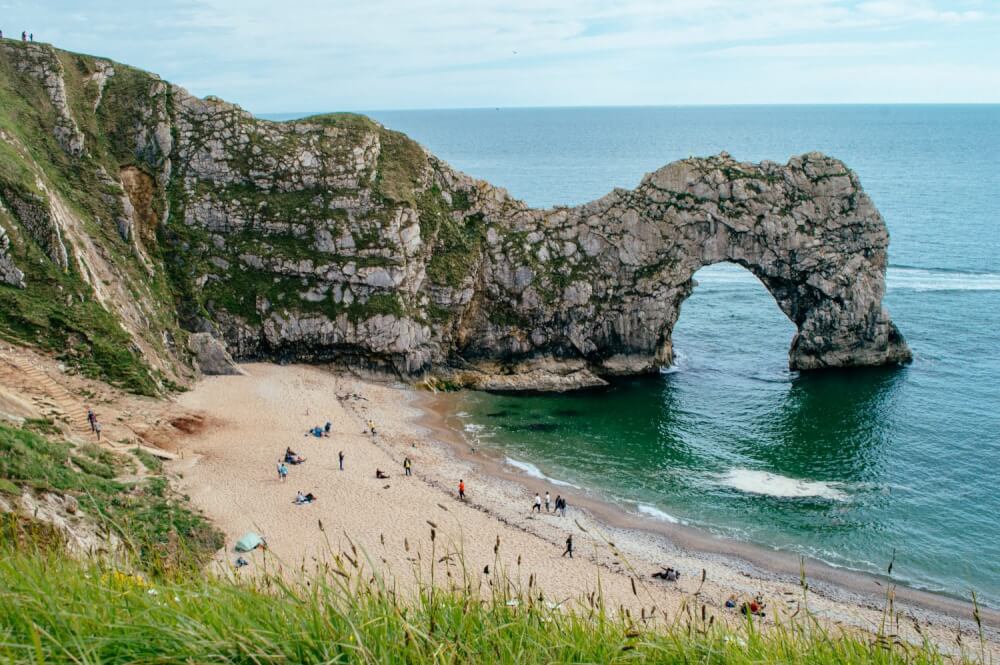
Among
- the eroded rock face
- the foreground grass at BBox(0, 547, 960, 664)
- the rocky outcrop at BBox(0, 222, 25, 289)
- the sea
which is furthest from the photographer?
the eroded rock face

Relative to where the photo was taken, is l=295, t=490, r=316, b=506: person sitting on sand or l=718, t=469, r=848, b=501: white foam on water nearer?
l=295, t=490, r=316, b=506: person sitting on sand

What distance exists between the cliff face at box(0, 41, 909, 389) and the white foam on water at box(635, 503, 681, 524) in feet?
57.6

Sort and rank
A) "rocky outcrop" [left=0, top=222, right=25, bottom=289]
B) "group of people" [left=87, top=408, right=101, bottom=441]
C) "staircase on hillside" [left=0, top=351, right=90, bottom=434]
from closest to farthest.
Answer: "staircase on hillside" [left=0, top=351, right=90, bottom=434]
"group of people" [left=87, top=408, right=101, bottom=441]
"rocky outcrop" [left=0, top=222, right=25, bottom=289]

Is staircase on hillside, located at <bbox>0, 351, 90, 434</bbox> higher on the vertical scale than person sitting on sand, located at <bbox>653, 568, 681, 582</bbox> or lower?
higher

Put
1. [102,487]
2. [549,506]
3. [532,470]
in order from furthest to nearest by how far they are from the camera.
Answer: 1. [532,470]
2. [549,506]
3. [102,487]

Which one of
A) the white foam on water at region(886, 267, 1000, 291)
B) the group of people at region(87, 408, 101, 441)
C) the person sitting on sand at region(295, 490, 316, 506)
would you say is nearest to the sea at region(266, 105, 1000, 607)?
the white foam on water at region(886, 267, 1000, 291)

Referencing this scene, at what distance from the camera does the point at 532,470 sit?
44.6m

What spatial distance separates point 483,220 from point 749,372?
24962 millimetres

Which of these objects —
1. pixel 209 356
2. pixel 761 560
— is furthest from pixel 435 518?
pixel 209 356

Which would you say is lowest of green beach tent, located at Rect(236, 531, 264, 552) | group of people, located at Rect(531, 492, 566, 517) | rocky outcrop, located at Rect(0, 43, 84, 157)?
group of people, located at Rect(531, 492, 566, 517)

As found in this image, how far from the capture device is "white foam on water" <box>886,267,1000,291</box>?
80012 millimetres

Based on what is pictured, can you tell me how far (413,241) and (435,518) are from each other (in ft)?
84.6

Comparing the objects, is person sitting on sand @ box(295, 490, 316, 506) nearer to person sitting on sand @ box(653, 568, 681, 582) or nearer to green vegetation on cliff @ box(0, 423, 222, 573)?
green vegetation on cliff @ box(0, 423, 222, 573)

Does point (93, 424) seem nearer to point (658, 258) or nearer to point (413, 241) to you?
point (413, 241)
